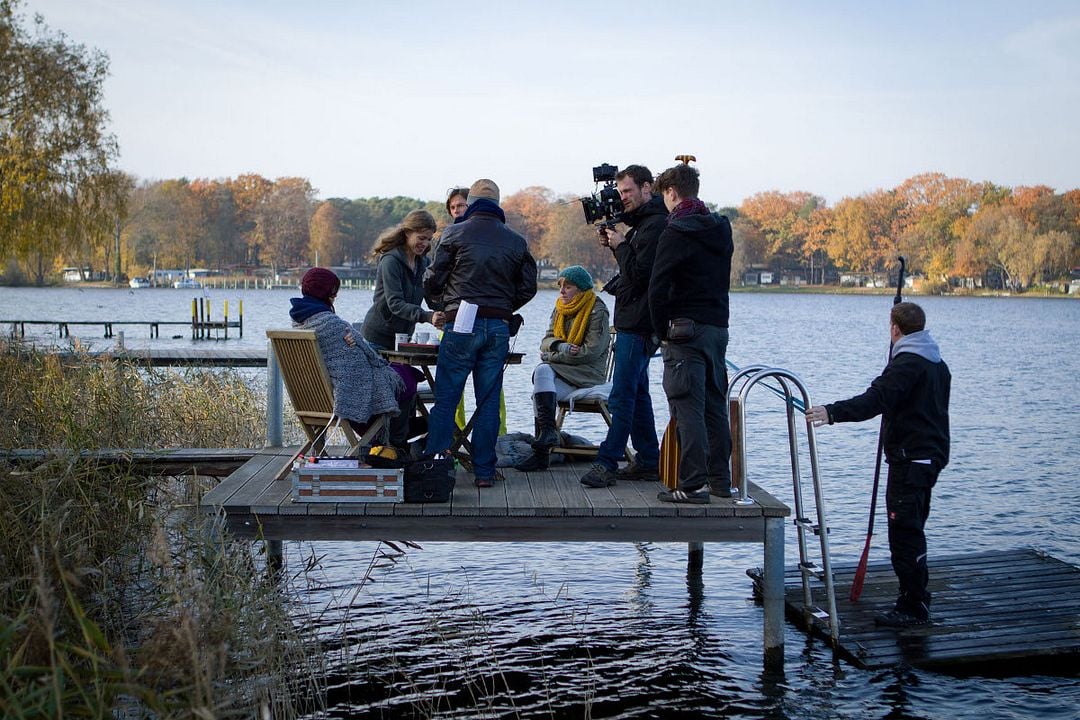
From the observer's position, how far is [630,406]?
7.15m

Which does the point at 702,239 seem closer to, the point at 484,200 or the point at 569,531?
the point at 484,200

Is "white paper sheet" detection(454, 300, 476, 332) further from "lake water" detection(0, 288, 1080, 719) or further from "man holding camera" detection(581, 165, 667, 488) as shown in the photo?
"lake water" detection(0, 288, 1080, 719)

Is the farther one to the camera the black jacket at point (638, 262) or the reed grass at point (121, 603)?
the black jacket at point (638, 262)

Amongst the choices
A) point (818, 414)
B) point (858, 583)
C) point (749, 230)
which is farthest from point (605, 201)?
point (749, 230)

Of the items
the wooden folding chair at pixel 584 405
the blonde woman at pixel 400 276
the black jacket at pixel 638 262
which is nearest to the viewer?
the black jacket at pixel 638 262

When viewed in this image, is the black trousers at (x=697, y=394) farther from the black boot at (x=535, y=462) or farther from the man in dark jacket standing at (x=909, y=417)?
the black boot at (x=535, y=462)

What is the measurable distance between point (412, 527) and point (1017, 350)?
46.7 m

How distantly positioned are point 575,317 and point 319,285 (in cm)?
209

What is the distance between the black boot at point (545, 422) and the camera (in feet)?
25.3

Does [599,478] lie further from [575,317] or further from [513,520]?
[575,317]

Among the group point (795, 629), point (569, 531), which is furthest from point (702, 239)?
point (795, 629)

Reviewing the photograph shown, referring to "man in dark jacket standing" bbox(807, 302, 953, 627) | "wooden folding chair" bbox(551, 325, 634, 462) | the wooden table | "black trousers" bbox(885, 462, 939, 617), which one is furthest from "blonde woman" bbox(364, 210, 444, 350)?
"black trousers" bbox(885, 462, 939, 617)

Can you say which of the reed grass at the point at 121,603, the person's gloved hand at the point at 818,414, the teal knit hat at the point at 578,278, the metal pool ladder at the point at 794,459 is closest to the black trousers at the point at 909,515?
the metal pool ladder at the point at 794,459

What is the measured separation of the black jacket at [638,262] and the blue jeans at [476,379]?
0.77 metres
